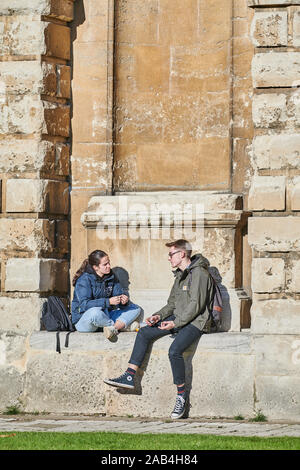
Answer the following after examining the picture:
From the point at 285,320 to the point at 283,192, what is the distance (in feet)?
4.03

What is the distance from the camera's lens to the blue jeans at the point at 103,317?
442 inches

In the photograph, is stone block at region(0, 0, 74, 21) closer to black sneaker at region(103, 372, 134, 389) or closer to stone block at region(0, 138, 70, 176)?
stone block at region(0, 138, 70, 176)

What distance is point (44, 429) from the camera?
996 cm

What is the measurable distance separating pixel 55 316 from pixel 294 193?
9.03ft

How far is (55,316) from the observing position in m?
11.5

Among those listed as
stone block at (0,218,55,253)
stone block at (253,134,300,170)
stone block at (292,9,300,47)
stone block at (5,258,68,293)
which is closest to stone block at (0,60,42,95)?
stone block at (0,218,55,253)

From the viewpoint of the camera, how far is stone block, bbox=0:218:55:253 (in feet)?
37.9

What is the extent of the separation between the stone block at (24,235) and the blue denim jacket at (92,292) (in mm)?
586

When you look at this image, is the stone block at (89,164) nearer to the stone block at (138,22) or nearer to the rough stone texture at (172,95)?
the rough stone texture at (172,95)

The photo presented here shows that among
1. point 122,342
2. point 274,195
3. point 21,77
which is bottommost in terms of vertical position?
point 122,342

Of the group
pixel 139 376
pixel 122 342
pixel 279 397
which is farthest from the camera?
pixel 122 342

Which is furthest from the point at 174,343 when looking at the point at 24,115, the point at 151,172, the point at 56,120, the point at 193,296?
the point at 24,115

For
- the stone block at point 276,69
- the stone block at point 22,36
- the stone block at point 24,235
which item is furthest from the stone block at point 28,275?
the stone block at point 276,69

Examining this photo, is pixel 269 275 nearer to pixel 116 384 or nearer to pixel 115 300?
pixel 115 300
